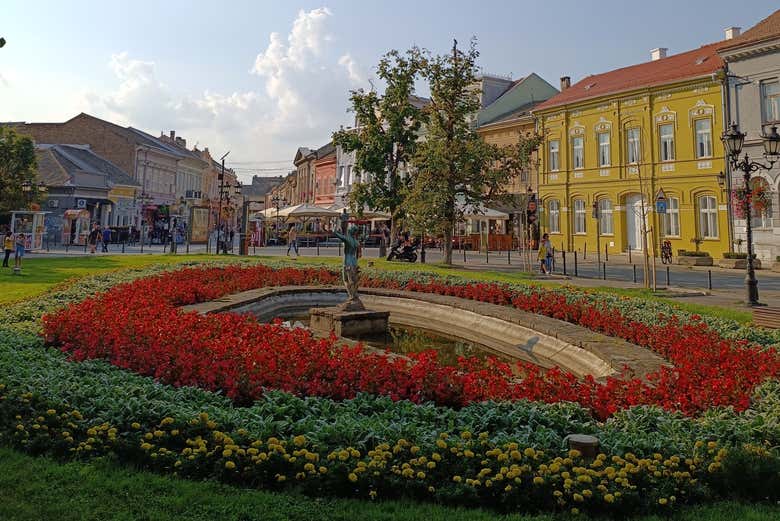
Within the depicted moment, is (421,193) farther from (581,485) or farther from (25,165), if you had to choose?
(25,165)

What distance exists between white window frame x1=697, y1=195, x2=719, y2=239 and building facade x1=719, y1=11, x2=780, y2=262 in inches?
55.8

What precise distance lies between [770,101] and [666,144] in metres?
6.02

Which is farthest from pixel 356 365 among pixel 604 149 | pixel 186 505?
pixel 604 149

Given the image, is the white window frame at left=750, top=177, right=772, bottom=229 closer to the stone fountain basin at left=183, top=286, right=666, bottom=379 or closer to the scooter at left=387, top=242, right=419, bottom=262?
the scooter at left=387, top=242, right=419, bottom=262

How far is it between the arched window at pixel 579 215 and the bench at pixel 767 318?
30386 mm

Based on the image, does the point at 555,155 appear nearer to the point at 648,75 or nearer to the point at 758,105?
the point at 648,75

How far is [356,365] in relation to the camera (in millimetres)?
6488

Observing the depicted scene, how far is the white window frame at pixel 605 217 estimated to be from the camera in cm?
3784

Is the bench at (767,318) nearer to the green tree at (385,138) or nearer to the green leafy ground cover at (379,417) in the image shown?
the green leafy ground cover at (379,417)

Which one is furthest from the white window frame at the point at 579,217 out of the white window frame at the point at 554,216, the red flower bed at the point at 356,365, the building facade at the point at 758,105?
the red flower bed at the point at 356,365

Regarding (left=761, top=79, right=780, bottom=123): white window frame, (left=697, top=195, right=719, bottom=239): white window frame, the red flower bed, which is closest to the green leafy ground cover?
the red flower bed

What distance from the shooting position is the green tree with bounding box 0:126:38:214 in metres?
31.9

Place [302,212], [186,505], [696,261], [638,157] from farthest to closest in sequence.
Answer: [302,212] < [638,157] < [696,261] < [186,505]

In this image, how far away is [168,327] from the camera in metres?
8.44
